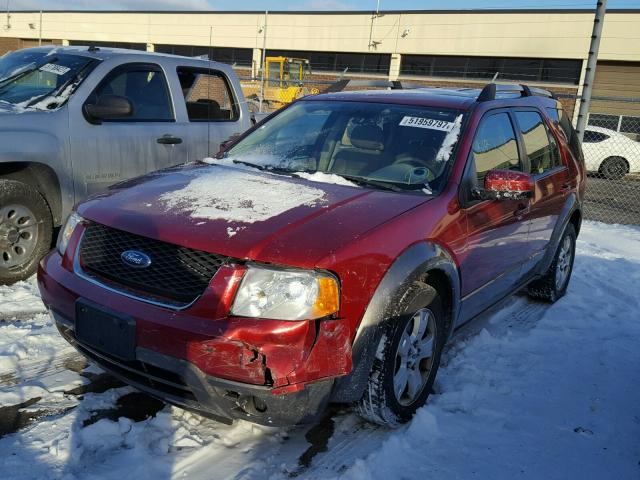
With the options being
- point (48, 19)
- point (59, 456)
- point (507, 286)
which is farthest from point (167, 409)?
point (48, 19)

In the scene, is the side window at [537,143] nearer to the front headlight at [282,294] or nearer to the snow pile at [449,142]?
the snow pile at [449,142]

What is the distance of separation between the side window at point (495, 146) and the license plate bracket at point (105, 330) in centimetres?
222

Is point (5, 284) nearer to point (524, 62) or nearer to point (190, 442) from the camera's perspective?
point (190, 442)

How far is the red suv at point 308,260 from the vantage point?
235 centimetres

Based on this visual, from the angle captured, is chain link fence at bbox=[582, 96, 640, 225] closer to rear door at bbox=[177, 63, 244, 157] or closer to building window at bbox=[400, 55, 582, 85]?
rear door at bbox=[177, 63, 244, 157]

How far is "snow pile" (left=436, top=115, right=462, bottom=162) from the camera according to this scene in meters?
3.40

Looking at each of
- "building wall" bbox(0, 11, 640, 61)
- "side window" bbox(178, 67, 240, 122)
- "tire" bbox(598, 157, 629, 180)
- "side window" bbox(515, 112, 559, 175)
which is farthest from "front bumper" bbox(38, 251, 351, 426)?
"building wall" bbox(0, 11, 640, 61)

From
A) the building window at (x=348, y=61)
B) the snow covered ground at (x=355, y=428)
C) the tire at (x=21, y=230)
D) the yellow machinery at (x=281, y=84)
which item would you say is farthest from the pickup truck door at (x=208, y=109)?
the building window at (x=348, y=61)

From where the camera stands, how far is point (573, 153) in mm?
5336

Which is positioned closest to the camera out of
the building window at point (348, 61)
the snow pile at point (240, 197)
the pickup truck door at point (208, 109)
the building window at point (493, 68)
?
the snow pile at point (240, 197)

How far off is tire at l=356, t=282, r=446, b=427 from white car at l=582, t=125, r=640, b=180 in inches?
621

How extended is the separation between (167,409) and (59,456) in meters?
0.58

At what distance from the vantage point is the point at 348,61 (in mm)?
33344

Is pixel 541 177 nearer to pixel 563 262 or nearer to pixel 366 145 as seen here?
pixel 563 262
